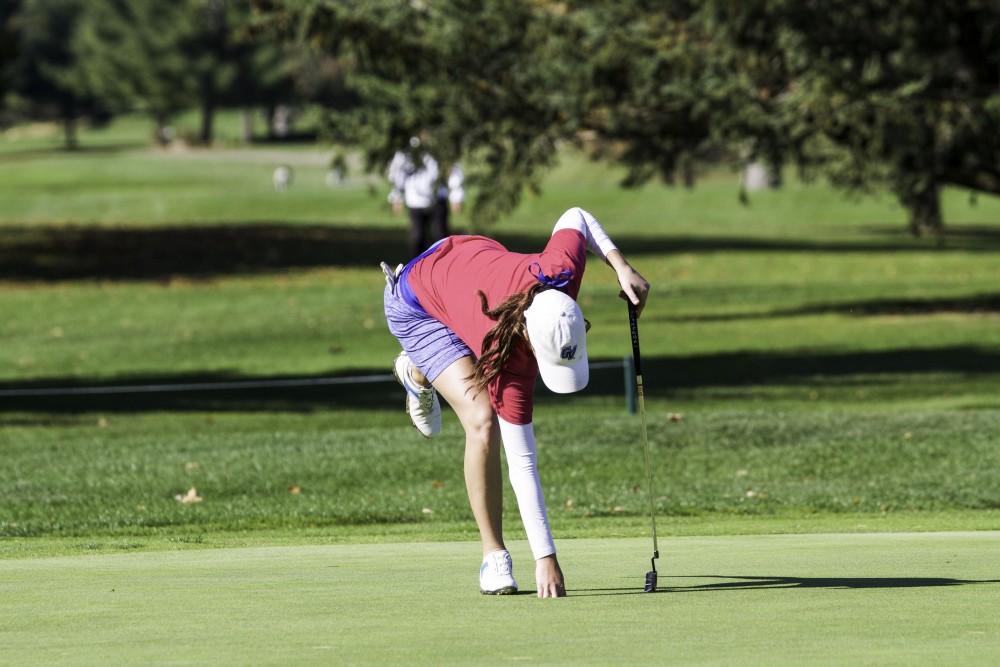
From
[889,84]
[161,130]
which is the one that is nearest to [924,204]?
[889,84]

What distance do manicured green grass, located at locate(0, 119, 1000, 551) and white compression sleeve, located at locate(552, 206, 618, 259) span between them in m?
3.64

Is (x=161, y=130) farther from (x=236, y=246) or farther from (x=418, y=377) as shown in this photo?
(x=418, y=377)

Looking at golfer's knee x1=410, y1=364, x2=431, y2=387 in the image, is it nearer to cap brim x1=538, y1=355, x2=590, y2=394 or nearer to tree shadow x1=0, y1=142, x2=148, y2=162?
cap brim x1=538, y1=355, x2=590, y2=394

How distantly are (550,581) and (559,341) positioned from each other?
3.14ft

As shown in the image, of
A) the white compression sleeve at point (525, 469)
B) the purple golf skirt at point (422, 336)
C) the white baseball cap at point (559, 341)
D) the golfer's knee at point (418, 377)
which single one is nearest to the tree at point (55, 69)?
the golfer's knee at point (418, 377)

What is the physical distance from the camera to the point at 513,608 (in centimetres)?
651

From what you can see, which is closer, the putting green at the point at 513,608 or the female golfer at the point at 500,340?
the putting green at the point at 513,608

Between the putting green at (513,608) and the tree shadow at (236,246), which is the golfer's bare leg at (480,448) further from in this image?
the tree shadow at (236,246)

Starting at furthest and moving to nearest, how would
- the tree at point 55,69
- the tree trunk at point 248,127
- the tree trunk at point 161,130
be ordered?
the tree at point 55,69, the tree trunk at point 248,127, the tree trunk at point 161,130

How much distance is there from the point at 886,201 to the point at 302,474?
4684 cm

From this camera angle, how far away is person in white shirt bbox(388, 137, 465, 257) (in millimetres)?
26938

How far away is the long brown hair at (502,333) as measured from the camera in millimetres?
6719

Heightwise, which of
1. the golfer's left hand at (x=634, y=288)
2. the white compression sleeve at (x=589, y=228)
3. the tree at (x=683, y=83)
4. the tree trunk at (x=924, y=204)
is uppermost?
the tree at (x=683, y=83)

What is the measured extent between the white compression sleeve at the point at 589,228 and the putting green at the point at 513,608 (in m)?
1.34
